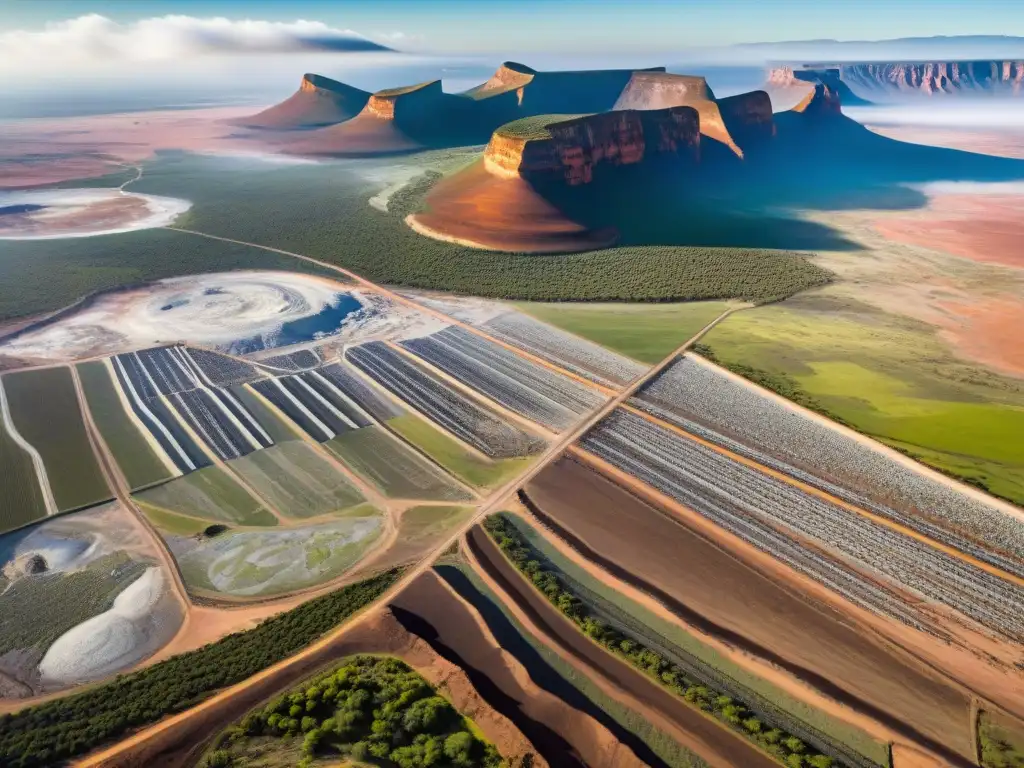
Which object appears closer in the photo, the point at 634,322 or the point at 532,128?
the point at 634,322

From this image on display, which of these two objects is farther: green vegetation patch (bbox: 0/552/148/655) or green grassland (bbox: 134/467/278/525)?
green grassland (bbox: 134/467/278/525)

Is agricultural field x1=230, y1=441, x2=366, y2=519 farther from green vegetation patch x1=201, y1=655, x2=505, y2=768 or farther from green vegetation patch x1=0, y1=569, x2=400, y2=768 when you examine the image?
green vegetation patch x1=201, y1=655, x2=505, y2=768

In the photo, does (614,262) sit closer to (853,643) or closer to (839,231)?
(839,231)

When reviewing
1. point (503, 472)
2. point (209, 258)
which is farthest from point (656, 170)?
point (503, 472)

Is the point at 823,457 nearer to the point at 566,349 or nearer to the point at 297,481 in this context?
the point at 566,349

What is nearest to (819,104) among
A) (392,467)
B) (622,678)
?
(392,467)

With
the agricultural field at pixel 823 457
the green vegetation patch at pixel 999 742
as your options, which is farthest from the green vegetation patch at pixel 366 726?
the agricultural field at pixel 823 457

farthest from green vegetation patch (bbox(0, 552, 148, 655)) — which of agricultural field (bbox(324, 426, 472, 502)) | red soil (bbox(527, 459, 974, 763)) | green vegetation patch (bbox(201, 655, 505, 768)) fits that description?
red soil (bbox(527, 459, 974, 763))
